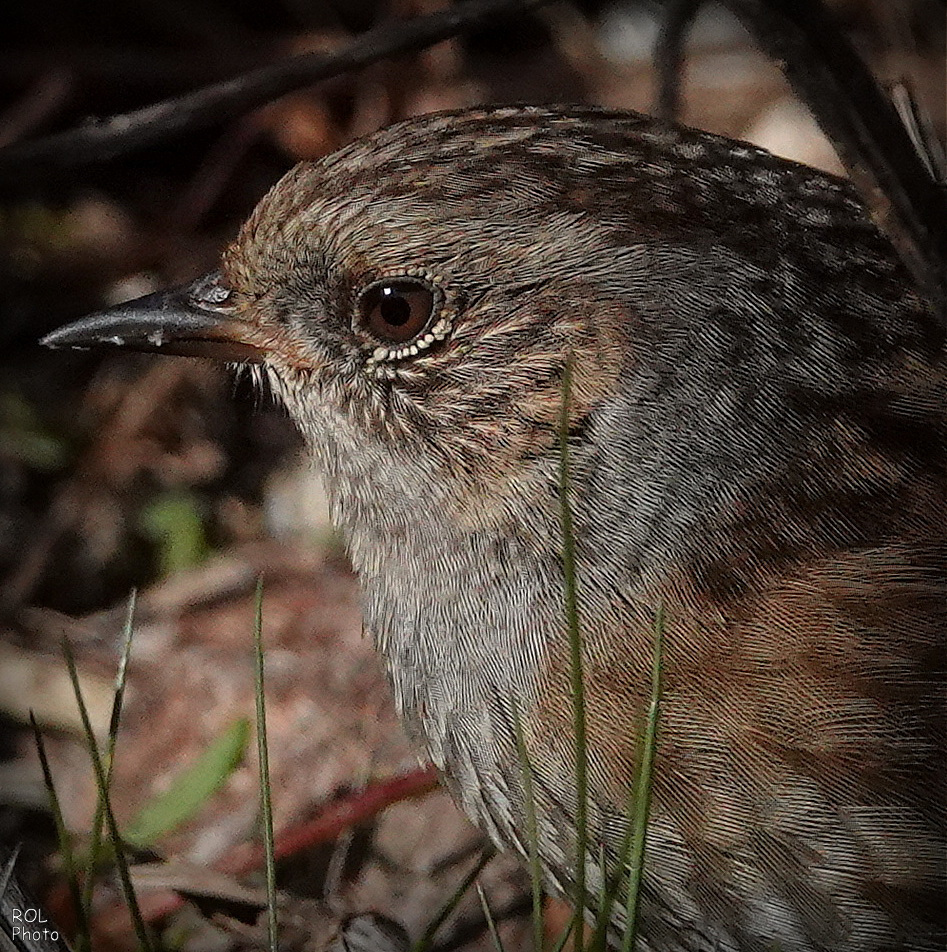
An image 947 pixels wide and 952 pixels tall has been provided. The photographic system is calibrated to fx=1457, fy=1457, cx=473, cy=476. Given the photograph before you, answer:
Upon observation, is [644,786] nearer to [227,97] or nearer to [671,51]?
[227,97]

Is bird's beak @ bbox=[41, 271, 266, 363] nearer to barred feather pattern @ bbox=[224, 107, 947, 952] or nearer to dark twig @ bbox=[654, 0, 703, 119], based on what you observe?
barred feather pattern @ bbox=[224, 107, 947, 952]

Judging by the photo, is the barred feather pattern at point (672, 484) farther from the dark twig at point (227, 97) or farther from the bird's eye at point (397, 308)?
the dark twig at point (227, 97)

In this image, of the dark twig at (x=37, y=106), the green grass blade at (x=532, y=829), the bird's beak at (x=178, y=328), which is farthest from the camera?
the dark twig at (x=37, y=106)

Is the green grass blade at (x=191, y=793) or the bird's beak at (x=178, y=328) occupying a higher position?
the bird's beak at (x=178, y=328)

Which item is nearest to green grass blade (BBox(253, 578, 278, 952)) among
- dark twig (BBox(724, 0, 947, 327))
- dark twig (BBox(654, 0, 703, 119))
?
dark twig (BBox(724, 0, 947, 327))

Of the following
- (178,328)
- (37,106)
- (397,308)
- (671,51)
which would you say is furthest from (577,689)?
(37,106)

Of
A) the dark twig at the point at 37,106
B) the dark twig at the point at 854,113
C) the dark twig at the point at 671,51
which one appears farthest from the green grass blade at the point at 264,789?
the dark twig at the point at 37,106

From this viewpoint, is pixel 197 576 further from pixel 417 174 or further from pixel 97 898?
pixel 417 174

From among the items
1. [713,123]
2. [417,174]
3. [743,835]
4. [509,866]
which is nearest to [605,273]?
[417,174]
